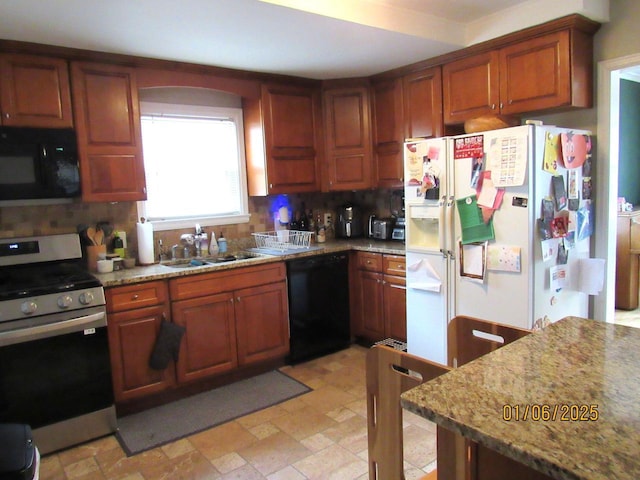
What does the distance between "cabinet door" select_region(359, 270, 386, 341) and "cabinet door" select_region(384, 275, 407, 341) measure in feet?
0.19

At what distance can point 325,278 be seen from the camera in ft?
12.5

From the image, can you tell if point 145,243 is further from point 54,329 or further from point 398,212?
point 398,212

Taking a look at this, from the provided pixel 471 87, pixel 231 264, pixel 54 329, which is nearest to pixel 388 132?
pixel 471 87

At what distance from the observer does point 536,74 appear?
2.93 metres

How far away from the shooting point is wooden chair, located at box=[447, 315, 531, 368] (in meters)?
1.58

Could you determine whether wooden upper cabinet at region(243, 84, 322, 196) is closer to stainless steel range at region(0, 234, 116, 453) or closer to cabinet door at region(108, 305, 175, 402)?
cabinet door at region(108, 305, 175, 402)

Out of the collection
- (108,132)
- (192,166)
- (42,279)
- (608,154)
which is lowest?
(42,279)

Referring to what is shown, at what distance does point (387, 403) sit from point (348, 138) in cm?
305

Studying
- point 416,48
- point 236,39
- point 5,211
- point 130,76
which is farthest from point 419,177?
point 5,211

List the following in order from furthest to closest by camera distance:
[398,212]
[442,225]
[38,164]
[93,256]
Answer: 1. [398,212]
2. [93,256]
3. [442,225]
4. [38,164]

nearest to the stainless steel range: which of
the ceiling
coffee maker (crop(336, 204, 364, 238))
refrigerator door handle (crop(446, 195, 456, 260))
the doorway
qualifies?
the ceiling

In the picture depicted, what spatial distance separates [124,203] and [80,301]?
1024 millimetres

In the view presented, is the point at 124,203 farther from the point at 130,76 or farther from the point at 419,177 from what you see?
the point at 419,177

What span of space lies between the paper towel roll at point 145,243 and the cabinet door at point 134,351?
49cm
